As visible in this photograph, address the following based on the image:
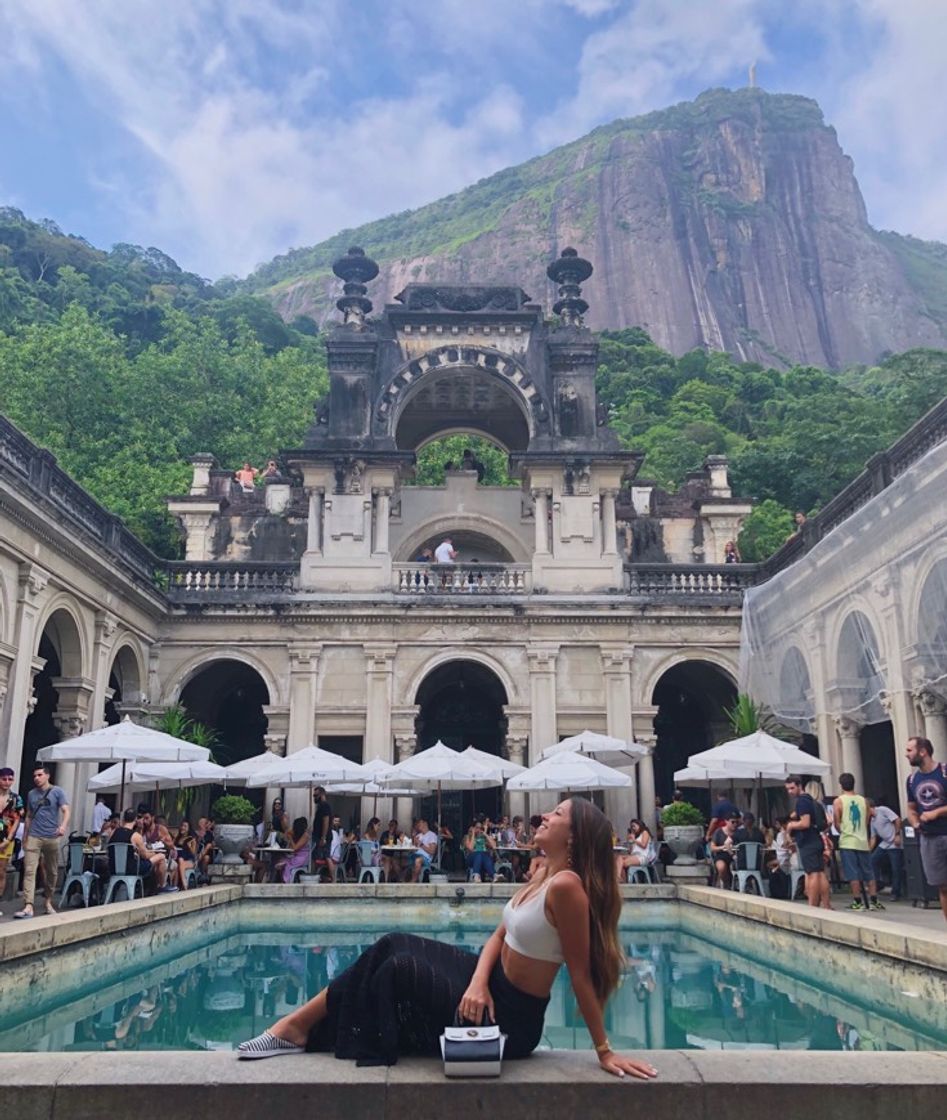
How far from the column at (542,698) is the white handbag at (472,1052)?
59.7ft

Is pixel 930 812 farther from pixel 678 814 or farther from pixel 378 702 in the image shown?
→ pixel 378 702

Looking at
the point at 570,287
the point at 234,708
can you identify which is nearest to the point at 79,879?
the point at 234,708

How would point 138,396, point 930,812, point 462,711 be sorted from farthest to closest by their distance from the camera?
1. point 138,396
2. point 462,711
3. point 930,812

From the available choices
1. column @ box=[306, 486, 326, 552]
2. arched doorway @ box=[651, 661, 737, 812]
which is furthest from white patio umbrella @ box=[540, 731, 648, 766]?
column @ box=[306, 486, 326, 552]

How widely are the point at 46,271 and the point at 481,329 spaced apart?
57373 millimetres

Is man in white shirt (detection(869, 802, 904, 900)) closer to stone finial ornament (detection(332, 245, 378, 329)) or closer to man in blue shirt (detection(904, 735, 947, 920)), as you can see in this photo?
man in blue shirt (detection(904, 735, 947, 920))

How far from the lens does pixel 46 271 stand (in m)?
70.7

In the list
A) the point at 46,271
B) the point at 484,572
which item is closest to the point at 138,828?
the point at 484,572

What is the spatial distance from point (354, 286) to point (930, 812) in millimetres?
20270

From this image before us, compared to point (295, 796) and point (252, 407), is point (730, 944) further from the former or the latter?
point (252, 407)

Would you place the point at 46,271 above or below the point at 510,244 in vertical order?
below

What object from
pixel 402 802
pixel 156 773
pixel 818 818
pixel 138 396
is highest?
pixel 138 396

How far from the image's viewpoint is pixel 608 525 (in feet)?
76.3

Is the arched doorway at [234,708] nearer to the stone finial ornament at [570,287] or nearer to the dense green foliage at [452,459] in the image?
the stone finial ornament at [570,287]
